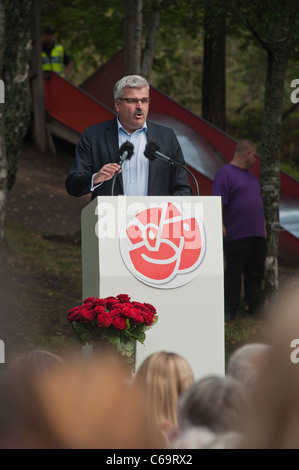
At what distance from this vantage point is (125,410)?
1.28m

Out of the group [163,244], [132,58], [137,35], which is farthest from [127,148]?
[132,58]

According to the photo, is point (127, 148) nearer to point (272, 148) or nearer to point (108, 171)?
point (108, 171)

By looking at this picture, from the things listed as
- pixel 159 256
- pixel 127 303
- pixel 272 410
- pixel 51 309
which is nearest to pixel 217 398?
pixel 272 410

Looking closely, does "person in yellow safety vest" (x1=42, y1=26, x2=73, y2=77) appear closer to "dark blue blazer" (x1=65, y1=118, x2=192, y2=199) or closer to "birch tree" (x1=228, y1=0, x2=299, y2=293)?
"birch tree" (x1=228, y1=0, x2=299, y2=293)

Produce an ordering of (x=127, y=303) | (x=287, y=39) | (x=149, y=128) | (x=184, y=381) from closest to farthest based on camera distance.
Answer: (x=184, y=381) < (x=127, y=303) < (x=149, y=128) < (x=287, y=39)

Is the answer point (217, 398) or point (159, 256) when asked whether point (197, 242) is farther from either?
point (217, 398)

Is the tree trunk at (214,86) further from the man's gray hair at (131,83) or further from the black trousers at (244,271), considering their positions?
the man's gray hair at (131,83)

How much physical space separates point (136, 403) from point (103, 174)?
8.63 feet

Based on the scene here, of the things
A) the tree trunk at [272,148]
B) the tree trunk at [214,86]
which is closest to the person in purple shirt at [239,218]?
the tree trunk at [272,148]

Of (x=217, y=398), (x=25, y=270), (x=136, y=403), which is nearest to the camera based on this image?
(x=136, y=403)

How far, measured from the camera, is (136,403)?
1.35 m

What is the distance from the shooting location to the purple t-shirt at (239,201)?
8.56 m

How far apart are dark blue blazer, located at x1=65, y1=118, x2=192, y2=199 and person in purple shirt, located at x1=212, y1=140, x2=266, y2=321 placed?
3968 millimetres

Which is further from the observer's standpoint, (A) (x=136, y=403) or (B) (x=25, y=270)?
(B) (x=25, y=270)
